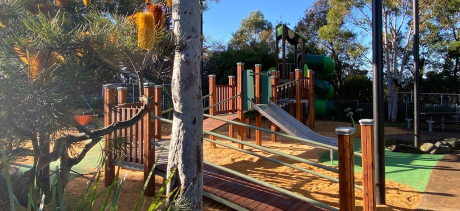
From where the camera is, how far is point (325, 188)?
195 inches

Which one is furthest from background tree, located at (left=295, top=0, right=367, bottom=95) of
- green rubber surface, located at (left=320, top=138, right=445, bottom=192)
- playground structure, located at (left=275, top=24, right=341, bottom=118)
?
green rubber surface, located at (left=320, top=138, right=445, bottom=192)

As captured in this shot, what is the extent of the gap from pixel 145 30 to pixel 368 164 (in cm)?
250

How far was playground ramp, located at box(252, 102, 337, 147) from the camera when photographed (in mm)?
6828

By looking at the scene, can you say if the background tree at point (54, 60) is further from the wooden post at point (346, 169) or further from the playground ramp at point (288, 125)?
the playground ramp at point (288, 125)

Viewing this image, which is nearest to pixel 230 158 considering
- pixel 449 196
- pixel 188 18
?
pixel 449 196

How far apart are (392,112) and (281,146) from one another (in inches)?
457

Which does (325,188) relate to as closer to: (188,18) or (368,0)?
(188,18)

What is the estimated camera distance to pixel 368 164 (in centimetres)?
319

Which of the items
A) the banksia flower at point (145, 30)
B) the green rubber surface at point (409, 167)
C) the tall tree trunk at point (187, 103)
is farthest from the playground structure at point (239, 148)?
the green rubber surface at point (409, 167)

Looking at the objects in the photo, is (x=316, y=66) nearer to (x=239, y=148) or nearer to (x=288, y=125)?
(x=288, y=125)

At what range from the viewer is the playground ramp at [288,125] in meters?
6.83

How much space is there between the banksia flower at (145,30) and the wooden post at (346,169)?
1.75 meters

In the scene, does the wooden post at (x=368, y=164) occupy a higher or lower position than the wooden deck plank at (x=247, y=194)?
higher

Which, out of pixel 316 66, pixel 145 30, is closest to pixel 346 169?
pixel 145 30
